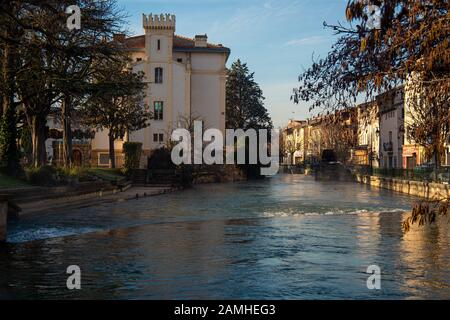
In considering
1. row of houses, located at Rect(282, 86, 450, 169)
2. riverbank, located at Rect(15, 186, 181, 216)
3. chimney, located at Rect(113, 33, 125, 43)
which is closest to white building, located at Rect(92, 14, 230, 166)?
row of houses, located at Rect(282, 86, 450, 169)

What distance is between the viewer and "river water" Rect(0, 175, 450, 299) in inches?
374

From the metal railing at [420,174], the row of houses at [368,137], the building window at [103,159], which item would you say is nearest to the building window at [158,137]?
the building window at [103,159]

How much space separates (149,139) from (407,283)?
5755 cm

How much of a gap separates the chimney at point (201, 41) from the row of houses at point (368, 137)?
16.7 m

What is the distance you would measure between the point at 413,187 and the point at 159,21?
3570 cm

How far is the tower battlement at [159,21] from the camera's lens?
65875mm

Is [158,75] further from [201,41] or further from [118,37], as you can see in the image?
[118,37]

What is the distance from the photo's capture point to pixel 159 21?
2601 inches

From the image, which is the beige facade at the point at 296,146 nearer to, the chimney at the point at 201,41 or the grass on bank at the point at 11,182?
the chimney at the point at 201,41

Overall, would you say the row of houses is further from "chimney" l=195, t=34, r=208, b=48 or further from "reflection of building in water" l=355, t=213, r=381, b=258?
A: "chimney" l=195, t=34, r=208, b=48

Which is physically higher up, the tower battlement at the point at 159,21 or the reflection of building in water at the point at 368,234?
the tower battlement at the point at 159,21

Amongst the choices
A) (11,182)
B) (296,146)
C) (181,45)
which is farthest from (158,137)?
(296,146)

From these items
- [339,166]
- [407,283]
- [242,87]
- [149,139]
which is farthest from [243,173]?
[407,283]
